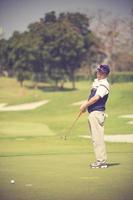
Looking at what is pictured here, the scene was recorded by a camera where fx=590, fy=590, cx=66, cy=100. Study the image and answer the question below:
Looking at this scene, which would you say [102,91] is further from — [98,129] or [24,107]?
[24,107]

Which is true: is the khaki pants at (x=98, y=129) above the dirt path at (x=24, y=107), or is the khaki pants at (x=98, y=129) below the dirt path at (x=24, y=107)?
above

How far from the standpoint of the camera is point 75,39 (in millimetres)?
39500

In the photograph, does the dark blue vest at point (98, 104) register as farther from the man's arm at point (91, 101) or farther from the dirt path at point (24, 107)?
the dirt path at point (24, 107)

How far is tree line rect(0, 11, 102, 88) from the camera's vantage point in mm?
37438

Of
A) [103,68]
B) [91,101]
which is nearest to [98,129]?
[91,101]

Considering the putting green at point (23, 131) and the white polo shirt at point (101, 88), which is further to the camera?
the putting green at point (23, 131)

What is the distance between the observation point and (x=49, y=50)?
38812 millimetres

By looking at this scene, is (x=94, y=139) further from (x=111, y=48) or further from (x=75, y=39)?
(x=75, y=39)

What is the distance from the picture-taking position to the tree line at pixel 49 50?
37438 mm

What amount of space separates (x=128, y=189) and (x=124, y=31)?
82.8ft

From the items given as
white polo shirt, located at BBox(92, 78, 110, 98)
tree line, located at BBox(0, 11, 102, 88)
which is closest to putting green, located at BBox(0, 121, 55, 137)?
white polo shirt, located at BBox(92, 78, 110, 98)

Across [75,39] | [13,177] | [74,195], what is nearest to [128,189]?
[74,195]

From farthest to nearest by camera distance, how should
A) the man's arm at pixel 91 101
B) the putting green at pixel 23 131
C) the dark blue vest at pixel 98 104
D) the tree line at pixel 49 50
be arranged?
the tree line at pixel 49 50, the putting green at pixel 23 131, the dark blue vest at pixel 98 104, the man's arm at pixel 91 101

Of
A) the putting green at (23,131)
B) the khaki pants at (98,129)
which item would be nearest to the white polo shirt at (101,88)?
the khaki pants at (98,129)
